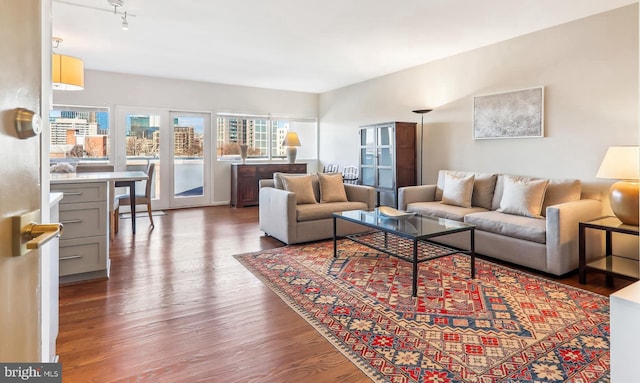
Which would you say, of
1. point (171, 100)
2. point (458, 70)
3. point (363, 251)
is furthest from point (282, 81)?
point (363, 251)

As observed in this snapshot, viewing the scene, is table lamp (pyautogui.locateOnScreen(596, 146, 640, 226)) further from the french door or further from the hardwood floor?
the french door

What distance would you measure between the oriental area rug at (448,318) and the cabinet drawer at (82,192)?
1.41 meters

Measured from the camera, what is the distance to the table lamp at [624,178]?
2.96m

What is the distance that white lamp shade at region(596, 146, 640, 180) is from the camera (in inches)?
118

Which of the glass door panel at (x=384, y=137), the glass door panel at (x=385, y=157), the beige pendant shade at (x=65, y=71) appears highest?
the beige pendant shade at (x=65, y=71)

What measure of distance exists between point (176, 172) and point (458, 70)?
5.30 m

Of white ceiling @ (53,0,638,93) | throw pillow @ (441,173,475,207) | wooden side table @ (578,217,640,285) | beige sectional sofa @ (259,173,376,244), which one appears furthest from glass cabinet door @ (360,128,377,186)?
wooden side table @ (578,217,640,285)

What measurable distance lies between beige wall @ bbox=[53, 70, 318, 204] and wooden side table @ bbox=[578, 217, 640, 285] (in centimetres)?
601

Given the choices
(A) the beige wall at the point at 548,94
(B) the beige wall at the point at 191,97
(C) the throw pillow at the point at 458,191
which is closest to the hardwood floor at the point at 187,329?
(C) the throw pillow at the point at 458,191

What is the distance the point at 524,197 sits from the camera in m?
3.75

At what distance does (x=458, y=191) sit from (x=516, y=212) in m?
0.75

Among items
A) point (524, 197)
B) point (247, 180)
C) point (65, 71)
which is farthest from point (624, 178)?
point (247, 180)

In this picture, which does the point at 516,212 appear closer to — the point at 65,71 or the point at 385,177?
the point at 385,177

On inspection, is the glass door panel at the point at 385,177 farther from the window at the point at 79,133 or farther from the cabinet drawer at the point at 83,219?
the window at the point at 79,133
